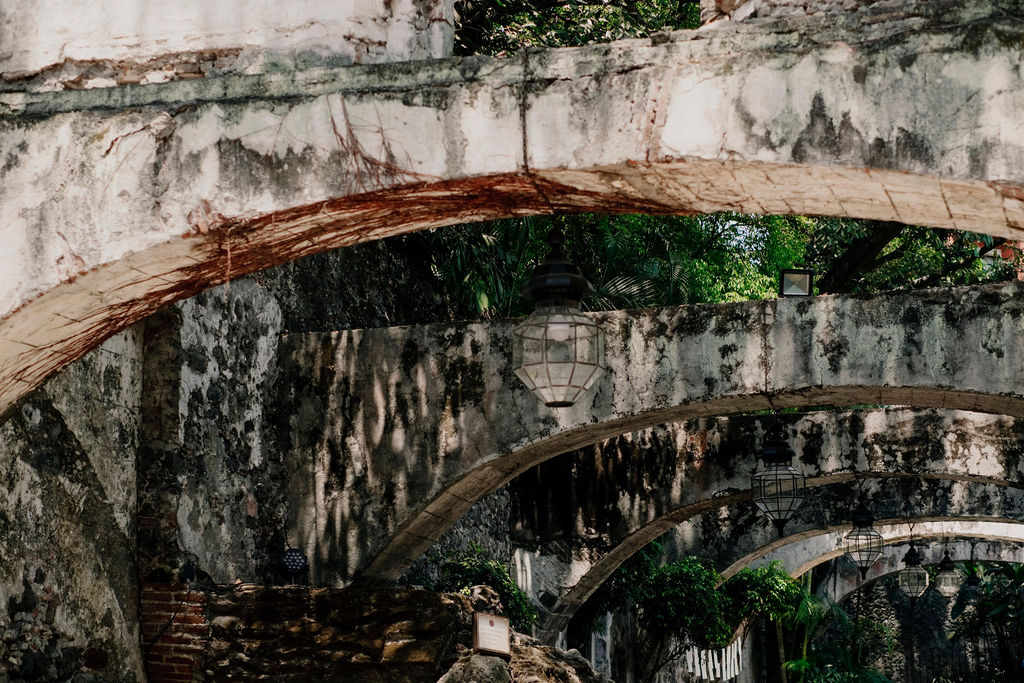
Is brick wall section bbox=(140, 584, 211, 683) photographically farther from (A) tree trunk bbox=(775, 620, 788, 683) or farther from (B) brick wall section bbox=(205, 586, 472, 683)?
(A) tree trunk bbox=(775, 620, 788, 683)

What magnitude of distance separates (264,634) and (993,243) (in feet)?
23.4

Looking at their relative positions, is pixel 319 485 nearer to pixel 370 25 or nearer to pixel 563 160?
pixel 370 25

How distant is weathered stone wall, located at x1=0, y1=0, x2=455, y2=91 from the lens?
11.1 ft

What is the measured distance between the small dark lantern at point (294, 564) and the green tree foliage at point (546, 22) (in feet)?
11.0

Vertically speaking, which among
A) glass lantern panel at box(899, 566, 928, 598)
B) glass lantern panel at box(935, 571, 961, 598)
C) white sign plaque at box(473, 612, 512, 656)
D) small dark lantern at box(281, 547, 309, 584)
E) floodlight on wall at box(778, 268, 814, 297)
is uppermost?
floodlight on wall at box(778, 268, 814, 297)

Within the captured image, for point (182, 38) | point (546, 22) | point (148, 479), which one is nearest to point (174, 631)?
point (148, 479)

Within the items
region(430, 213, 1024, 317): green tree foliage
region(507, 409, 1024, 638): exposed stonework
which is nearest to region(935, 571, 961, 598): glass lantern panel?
region(430, 213, 1024, 317): green tree foliage

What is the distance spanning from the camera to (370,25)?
3.46 meters

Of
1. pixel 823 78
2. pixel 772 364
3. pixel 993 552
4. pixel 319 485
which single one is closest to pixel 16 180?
pixel 823 78

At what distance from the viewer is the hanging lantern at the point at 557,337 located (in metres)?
4.44

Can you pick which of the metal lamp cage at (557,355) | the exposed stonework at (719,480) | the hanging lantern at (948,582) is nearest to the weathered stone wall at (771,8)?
the metal lamp cage at (557,355)

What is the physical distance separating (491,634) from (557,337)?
2010 millimetres

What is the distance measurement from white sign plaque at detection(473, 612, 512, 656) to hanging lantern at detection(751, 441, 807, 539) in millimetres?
2467

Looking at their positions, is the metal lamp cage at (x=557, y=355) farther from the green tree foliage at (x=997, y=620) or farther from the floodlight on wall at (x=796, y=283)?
the green tree foliage at (x=997, y=620)
